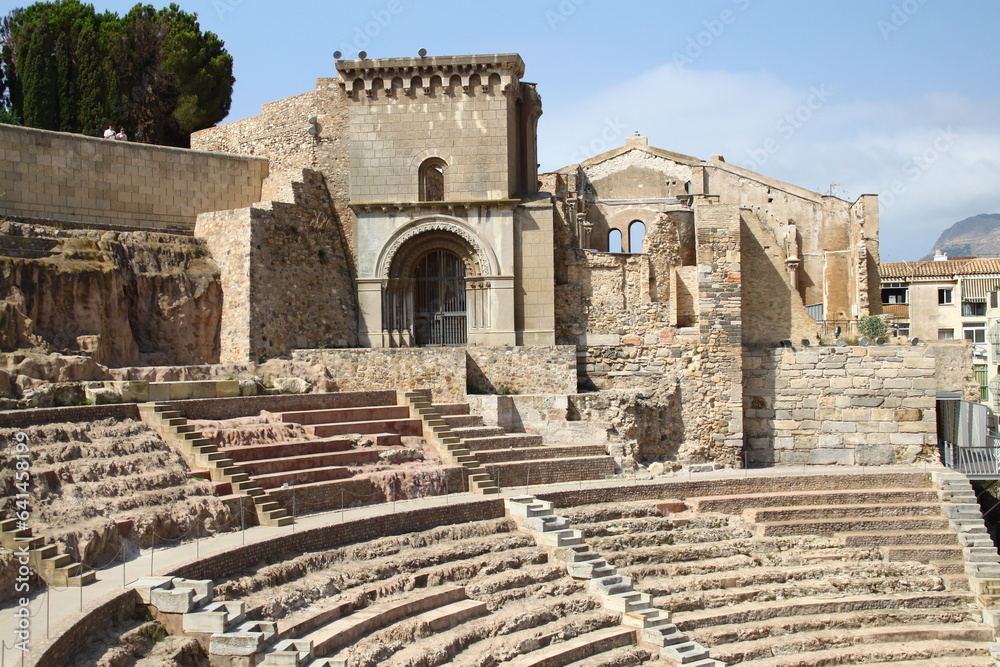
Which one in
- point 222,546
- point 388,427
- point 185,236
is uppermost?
point 185,236

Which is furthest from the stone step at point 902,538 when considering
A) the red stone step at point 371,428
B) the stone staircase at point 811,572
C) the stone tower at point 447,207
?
the red stone step at point 371,428

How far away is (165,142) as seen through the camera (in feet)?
108

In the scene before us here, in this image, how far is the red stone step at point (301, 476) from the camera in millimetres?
16859

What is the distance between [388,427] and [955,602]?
35.4 ft

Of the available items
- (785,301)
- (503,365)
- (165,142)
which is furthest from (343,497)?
(165,142)

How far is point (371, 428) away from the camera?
789 inches

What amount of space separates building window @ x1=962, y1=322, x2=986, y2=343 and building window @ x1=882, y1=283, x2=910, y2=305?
2.18 metres

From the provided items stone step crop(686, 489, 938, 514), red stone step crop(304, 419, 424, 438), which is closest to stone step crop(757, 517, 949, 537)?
stone step crop(686, 489, 938, 514)

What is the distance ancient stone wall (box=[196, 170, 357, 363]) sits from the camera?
2298 centimetres

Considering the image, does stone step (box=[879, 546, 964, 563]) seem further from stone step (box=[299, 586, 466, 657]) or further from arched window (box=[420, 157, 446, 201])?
arched window (box=[420, 157, 446, 201])

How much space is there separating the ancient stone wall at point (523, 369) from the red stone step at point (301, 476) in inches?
232

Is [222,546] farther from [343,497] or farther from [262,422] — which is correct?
[262,422]

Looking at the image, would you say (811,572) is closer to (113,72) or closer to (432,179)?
(432,179)

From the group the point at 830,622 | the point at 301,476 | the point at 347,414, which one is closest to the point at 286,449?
the point at 301,476
